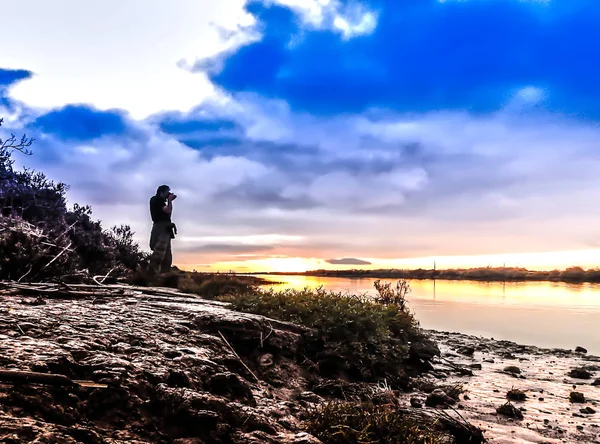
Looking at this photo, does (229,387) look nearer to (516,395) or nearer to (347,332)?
(347,332)

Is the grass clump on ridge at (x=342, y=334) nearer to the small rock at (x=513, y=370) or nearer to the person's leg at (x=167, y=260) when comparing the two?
the small rock at (x=513, y=370)

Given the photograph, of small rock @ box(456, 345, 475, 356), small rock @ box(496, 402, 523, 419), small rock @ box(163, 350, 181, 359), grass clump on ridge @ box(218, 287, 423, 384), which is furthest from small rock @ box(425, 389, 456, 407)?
small rock @ box(456, 345, 475, 356)

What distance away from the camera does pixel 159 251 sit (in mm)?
A: 15258

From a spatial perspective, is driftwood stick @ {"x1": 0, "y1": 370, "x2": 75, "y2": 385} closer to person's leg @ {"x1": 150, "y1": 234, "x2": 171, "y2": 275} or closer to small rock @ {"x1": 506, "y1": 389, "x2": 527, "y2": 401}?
small rock @ {"x1": 506, "y1": 389, "x2": 527, "y2": 401}

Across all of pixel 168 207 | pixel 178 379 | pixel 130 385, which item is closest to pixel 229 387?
pixel 178 379

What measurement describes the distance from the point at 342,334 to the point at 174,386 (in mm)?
4334

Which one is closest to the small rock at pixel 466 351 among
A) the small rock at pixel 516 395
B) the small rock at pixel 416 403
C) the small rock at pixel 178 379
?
the small rock at pixel 516 395

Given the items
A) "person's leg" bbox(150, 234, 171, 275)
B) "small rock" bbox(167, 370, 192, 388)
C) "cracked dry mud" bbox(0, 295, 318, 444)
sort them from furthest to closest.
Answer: "person's leg" bbox(150, 234, 171, 275) → "small rock" bbox(167, 370, 192, 388) → "cracked dry mud" bbox(0, 295, 318, 444)

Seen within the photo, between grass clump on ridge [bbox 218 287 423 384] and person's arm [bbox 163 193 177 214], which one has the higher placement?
person's arm [bbox 163 193 177 214]

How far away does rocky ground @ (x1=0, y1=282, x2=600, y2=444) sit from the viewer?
3.36m

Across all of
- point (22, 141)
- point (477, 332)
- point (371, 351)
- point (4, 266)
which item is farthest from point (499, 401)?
point (22, 141)

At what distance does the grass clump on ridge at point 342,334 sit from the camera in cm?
770

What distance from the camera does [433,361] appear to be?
1064cm

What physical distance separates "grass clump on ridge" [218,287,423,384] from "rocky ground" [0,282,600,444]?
48 centimetres
